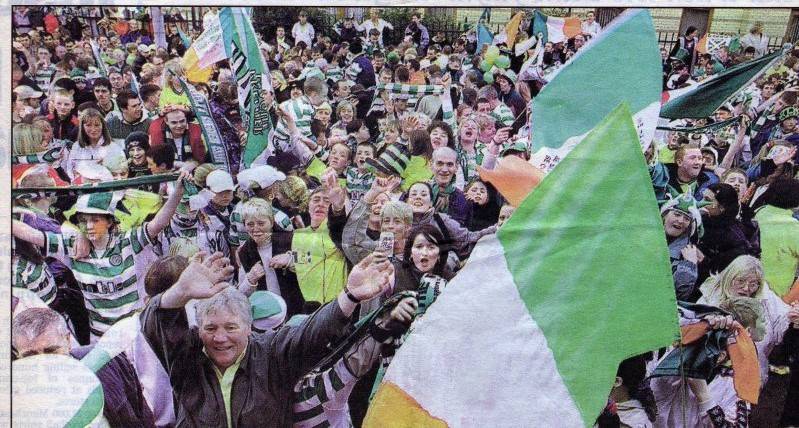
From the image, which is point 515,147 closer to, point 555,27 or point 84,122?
point 555,27

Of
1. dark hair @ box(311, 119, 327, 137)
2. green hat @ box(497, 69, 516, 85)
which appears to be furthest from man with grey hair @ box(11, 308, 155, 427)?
green hat @ box(497, 69, 516, 85)

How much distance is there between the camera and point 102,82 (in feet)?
7.49

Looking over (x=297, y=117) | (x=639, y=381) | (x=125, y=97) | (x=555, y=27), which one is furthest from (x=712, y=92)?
(x=125, y=97)

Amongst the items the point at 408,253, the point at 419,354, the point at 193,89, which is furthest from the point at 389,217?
the point at 193,89

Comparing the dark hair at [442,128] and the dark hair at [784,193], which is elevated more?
the dark hair at [442,128]

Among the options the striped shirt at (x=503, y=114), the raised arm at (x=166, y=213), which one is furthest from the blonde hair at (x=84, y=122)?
the striped shirt at (x=503, y=114)

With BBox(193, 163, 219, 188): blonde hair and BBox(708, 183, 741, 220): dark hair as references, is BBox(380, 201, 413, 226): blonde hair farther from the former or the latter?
BBox(708, 183, 741, 220): dark hair

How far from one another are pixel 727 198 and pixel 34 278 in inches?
101

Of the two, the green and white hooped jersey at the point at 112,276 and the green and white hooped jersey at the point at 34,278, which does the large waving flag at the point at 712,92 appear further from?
the green and white hooped jersey at the point at 34,278

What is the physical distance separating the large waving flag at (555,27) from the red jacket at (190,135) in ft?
4.21

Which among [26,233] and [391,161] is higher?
[391,161]

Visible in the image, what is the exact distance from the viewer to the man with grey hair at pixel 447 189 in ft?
7.54

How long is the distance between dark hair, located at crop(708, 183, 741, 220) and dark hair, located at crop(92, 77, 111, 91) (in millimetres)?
2287

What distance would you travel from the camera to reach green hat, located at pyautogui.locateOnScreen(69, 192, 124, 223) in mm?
2221
